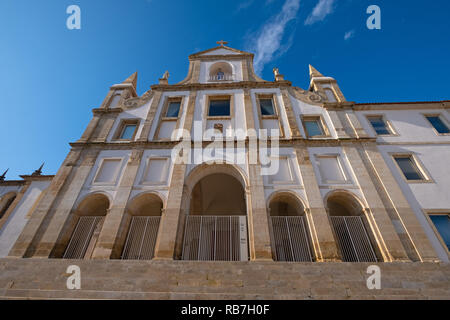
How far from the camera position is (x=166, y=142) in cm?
1211

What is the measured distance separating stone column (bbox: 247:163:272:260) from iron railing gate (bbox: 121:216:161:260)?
4.55 meters

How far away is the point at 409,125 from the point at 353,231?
8.87 metres

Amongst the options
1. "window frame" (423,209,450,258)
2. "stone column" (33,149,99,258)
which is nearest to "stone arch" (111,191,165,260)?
"stone column" (33,149,99,258)

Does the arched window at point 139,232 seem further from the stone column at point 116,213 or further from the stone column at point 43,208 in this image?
the stone column at point 43,208

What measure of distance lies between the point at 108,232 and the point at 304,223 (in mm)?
8906

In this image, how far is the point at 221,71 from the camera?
60.6 ft

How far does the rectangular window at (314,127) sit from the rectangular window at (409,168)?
4251 mm

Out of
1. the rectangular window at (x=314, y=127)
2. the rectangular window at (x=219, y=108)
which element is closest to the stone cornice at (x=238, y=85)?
the rectangular window at (x=219, y=108)

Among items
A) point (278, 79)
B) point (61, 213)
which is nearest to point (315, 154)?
point (278, 79)

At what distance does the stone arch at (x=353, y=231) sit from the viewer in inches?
348

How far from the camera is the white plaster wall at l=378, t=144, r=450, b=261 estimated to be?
30.6 feet

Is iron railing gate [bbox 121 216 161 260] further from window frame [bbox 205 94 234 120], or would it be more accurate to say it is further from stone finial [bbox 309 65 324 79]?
stone finial [bbox 309 65 324 79]
